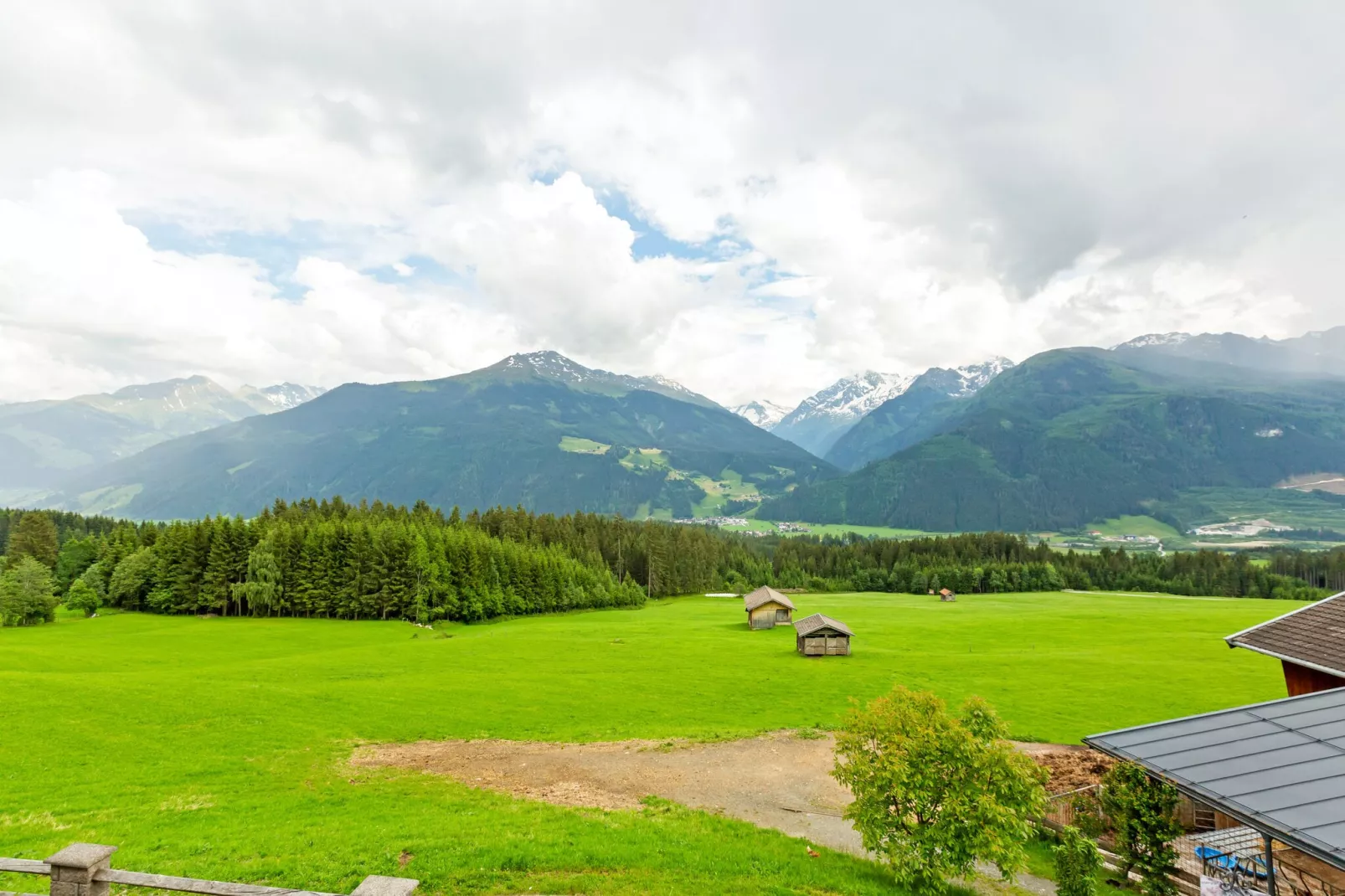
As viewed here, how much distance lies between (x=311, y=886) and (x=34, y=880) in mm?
7355

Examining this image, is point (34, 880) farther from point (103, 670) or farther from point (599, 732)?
point (103, 670)

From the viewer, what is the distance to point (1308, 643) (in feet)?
92.1

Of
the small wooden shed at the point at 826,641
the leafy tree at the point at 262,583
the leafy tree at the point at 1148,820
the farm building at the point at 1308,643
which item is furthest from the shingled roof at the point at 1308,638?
the leafy tree at the point at 262,583

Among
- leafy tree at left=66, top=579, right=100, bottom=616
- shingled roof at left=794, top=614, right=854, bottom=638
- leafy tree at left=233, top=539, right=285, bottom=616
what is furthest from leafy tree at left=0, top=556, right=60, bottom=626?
shingled roof at left=794, top=614, right=854, bottom=638

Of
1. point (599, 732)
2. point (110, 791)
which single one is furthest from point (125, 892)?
point (599, 732)

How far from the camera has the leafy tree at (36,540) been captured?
10781cm

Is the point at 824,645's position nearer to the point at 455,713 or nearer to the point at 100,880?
the point at 455,713

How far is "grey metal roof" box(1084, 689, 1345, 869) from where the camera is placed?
42.0 ft

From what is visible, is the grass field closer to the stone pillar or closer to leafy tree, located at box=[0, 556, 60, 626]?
the stone pillar

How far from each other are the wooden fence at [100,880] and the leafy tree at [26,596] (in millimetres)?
101164

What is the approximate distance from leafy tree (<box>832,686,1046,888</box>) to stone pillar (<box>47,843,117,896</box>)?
18659 mm

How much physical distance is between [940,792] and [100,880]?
20.7 m

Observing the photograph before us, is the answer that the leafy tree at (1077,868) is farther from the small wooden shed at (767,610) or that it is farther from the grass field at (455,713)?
the small wooden shed at (767,610)

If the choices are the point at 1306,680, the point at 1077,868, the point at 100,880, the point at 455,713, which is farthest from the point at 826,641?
the point at 100,880
